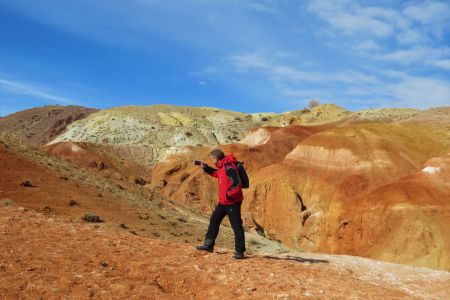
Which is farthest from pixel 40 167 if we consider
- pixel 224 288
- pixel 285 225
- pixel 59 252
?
pixel 285 225

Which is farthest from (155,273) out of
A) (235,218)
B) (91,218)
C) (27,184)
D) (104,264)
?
(27,184)

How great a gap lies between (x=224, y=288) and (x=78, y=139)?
94.8 m

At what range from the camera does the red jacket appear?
9.09 m

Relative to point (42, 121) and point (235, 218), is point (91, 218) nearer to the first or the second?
point (235, 218)

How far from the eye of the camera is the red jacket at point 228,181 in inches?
358

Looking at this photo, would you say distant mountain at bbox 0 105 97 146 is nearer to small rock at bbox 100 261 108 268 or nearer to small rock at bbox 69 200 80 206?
small rock at bbox 69 200 80 206

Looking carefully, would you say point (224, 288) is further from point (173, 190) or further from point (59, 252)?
point (173, 190)

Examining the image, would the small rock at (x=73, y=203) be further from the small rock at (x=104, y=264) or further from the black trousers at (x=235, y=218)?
the small rock at (x=104, y=264)

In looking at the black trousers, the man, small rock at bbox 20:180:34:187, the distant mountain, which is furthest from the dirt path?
the distant mountain

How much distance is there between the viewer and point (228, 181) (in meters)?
9.13

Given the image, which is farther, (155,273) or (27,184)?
(27,184)

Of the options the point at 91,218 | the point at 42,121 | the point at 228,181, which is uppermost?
Result: the point at 42,121

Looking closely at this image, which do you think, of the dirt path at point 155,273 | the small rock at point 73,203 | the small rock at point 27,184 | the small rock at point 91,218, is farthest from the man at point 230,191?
the small rock at point 27,184

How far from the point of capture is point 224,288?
7.51m
